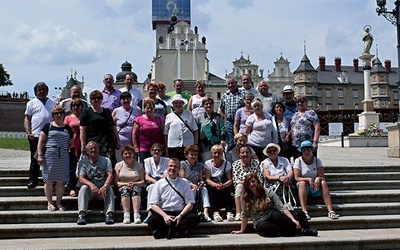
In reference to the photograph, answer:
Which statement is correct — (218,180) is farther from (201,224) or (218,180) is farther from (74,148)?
(74,148)

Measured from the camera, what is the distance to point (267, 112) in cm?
767

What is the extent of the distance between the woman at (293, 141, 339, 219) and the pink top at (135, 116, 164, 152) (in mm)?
2143

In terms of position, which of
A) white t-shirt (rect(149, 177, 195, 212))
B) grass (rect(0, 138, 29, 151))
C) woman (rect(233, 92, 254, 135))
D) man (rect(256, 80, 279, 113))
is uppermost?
man (rect(256, 80, 279, 113))

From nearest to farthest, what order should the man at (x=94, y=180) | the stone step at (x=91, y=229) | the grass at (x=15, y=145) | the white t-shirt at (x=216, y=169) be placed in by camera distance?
the stone step at (x=91, y=229) < the man at (x=94, y=180) < the white t-shirt at (x=216, y=169) < the grass at (x=15, y=145)

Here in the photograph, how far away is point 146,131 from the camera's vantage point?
276 inches

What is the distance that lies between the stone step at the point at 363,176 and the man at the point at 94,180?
3914mm

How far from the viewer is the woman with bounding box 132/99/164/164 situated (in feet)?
23.1

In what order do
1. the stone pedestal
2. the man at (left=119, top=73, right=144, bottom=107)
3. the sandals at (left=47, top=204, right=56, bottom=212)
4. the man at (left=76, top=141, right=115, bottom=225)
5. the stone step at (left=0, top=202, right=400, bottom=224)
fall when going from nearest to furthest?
the man at (left=76, top=141, right=115, bottom=225) → the stone step at (left=0, top=202, right=400, bottom=224) → the sandals at (left=47, top=204, right=56, bottom=212) → the man at (left=119, top=73, right=144, bottom=107) → the stone pedestal

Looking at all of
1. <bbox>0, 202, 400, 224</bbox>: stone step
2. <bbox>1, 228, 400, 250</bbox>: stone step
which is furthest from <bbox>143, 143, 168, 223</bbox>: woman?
<bbox>1, 228, 400, 250</bbox>: stone step

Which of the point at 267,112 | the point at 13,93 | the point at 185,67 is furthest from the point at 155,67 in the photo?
the point at 267,112

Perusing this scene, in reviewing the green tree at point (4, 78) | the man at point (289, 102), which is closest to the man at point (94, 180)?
the man at point (289, 102)

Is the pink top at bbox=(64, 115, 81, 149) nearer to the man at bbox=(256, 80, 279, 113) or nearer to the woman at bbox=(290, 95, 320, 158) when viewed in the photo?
the man at bbox=(256, 80, 279, 113)

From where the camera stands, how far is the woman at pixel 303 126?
7379 mm

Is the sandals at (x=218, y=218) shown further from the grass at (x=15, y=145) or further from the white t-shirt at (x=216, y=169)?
the grass at (x=15, y=145)
